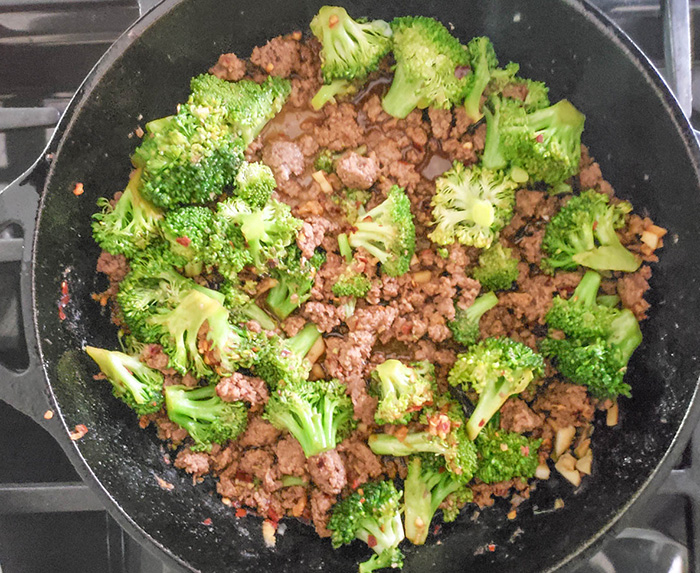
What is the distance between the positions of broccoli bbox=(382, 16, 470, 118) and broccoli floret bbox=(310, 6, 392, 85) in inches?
2.4

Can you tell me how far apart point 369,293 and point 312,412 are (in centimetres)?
45

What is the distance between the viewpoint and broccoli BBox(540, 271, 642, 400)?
1.91m

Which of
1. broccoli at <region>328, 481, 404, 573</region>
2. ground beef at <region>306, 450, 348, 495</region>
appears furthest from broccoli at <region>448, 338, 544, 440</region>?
ground beef at <region>306, 450, 348, 495</region>

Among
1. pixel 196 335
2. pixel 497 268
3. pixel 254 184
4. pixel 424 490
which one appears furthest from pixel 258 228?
pixel 424 490

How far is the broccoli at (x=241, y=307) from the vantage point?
204 centimetres

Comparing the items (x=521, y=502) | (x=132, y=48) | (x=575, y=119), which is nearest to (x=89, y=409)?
(x=132, y=48)

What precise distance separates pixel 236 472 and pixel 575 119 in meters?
1.69

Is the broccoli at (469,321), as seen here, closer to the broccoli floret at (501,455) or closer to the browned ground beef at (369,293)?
the browned ground beef at (369,293)

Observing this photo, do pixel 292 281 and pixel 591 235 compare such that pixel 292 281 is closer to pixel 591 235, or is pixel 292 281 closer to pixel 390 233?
pixel 390 233

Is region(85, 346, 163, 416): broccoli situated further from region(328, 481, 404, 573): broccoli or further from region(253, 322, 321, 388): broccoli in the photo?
region(328, 481, 404, 573): broccoli

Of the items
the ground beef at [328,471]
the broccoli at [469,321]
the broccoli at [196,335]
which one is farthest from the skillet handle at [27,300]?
the broccoli at [469,321]

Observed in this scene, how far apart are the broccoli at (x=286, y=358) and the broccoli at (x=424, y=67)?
846 mm

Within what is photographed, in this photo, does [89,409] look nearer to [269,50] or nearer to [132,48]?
[132,48]

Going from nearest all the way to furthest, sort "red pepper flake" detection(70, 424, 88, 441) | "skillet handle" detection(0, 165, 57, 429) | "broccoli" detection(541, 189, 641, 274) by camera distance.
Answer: "skillet handle" detection(0, 165, 57, 429), "red pepper flake" detection(70, 424, 88, 441), "broccoli" detection(541, 189, 641, 274)
